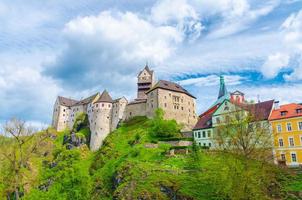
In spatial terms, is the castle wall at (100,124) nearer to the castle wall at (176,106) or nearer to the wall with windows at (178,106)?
the castle wall at (176,106)

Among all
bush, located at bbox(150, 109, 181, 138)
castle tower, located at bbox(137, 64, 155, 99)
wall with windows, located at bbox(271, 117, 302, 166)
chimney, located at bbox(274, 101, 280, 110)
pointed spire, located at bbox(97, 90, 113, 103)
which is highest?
castle tower, located at bbox(137, 64, 155, 99)

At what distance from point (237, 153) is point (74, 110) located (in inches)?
3147

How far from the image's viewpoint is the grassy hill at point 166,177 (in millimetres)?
29312

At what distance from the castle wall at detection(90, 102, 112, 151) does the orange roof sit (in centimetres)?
5224

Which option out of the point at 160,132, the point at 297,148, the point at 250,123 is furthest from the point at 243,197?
the point at 160,132

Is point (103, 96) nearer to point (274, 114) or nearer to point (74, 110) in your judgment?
point (74, 110)

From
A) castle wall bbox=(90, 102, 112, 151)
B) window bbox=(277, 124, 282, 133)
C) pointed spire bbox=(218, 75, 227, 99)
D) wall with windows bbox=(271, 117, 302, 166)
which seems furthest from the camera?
pointed spire bbox=(218, 75, 227, 99)

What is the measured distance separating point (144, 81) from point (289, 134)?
5663 centimetres

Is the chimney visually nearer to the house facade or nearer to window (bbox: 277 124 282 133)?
the house facade

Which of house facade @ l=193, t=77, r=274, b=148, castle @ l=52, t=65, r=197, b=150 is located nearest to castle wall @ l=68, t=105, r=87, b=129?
castle @ l=52, t=65, r=197, b=150

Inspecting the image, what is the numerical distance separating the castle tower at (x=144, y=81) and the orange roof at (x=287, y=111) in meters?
50.5

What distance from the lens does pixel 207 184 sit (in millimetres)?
37844

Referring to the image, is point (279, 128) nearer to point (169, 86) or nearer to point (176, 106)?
point (176, 106)

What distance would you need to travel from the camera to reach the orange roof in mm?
47356
